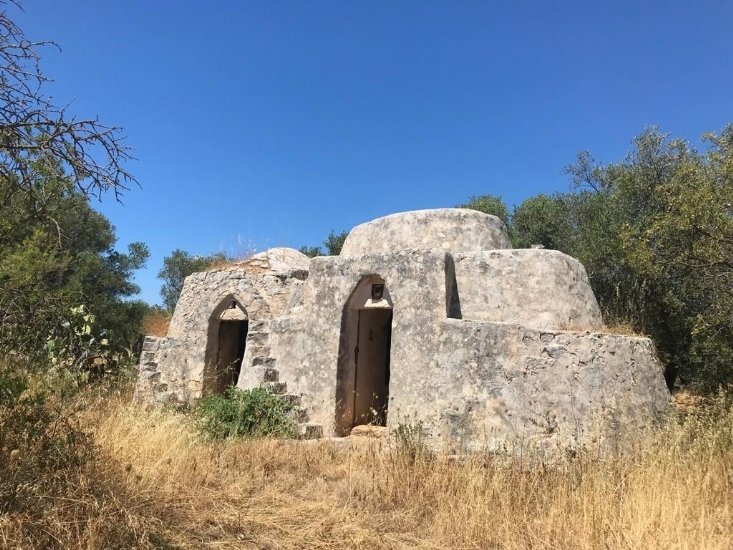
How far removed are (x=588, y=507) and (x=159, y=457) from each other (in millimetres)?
3882

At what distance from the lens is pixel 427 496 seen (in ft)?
17.5

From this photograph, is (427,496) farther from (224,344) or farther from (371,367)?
(224,344)

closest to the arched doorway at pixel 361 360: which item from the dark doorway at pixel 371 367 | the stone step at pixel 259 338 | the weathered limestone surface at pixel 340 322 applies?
the dark doorway at pixel 371 367

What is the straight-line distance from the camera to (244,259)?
41.1ft

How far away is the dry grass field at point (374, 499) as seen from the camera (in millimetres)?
3594

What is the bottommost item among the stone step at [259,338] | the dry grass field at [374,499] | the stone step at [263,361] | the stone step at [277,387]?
the dry grass field at [374,499]

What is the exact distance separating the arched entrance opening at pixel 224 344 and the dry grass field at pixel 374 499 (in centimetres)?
483

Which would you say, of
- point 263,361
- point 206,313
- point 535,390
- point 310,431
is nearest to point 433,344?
point 535,390

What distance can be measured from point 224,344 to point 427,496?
794 cm

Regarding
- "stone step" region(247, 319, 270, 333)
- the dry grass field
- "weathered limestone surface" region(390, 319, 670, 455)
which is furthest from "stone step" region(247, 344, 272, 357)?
the dry grass field

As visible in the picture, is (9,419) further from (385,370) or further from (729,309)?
(729,309)

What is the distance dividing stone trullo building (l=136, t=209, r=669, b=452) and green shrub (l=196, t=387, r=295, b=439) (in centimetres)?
35

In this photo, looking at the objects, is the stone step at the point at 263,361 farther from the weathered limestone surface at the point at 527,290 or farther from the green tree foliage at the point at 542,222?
the green tree foliage at the point at 542,222

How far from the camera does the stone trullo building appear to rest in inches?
273
